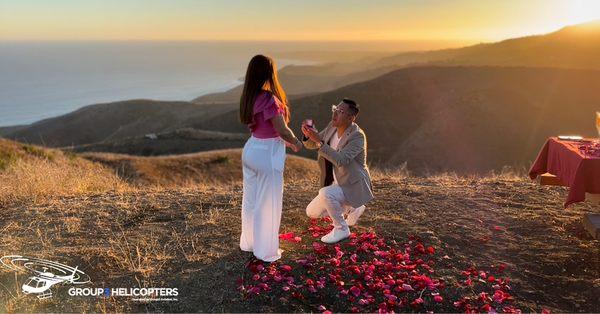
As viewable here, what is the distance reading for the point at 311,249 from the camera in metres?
6.16

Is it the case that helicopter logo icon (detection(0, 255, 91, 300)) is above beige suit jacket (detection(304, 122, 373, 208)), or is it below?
below

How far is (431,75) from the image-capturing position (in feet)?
189

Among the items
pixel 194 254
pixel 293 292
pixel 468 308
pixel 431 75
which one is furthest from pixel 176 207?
pixel 431 75

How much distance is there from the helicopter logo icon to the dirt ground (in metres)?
0.11

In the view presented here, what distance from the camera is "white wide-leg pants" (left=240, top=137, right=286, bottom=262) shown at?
17.6ft

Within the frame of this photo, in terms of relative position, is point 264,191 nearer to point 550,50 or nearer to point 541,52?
point 550,50

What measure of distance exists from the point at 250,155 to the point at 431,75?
55.9 meters

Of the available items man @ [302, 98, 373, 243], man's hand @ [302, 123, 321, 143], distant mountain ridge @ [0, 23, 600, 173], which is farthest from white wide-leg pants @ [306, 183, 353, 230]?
distant mountain ridge @ [0, 23, 600, 173]

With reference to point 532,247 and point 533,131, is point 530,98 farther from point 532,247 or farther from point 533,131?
point 532,247

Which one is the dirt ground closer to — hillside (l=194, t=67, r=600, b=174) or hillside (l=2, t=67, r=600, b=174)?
hillside (l=2, t=67, r=600, b=174)

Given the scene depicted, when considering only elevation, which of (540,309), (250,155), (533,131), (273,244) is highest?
(250,155)

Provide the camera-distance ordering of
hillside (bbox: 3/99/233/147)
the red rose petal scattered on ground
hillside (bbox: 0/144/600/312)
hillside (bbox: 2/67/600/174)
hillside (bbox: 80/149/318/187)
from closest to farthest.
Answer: the red rose petal scattered on ground
hillside (bbox: 0/144/600/312)
hillside (bbox: 80/149/318/187)
hillside (bbox: 2/67/600/174)
hillside (bbox: 3/99/233/147)

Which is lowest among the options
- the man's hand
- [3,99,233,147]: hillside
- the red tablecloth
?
[3,99,233,147]: hillside

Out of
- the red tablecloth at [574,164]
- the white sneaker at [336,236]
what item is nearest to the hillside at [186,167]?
the red tablecloth at [574,164]
